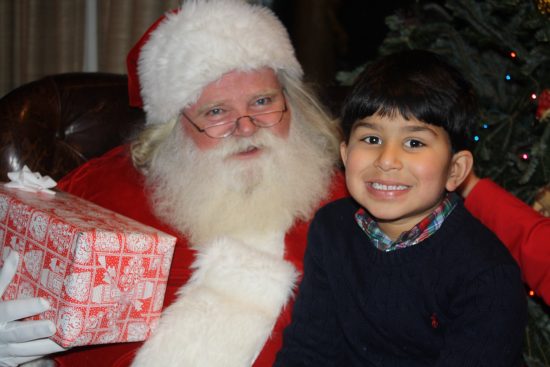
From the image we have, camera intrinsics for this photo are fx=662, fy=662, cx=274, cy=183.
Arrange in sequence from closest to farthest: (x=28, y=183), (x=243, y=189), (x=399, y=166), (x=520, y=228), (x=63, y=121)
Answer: (x=399, y=166) < (x=520, y=228) < (x=28, y=183) < (x=243, y=189) < (x=63, y=121)

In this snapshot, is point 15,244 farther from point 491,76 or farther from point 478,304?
point 491,76

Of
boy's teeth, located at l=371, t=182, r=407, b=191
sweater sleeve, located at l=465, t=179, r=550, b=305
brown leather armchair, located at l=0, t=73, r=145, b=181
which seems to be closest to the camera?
boy's teeth, located at l=371, t=182, r=407, b=191

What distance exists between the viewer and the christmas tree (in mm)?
2176

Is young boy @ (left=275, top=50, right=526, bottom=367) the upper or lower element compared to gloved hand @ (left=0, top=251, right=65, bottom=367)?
upper

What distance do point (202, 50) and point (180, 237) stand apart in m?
0.64

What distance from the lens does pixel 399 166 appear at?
5.26 ft

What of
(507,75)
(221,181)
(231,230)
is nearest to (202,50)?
(221,181)

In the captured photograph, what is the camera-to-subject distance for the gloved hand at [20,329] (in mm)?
1805

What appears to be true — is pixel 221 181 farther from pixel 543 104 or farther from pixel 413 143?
pixel 543 104

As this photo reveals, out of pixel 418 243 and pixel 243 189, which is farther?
pixel 243 189

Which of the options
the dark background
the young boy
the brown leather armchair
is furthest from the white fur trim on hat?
the dark background

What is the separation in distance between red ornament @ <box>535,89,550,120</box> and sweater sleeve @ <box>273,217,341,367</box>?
844 millimetres

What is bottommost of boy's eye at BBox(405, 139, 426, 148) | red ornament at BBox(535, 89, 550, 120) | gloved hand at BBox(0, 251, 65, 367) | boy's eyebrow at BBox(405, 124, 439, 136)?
gloved hand at BBox(0, 251, 65, 367)

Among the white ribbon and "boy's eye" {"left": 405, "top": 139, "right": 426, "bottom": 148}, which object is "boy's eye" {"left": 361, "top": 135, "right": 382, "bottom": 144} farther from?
the white ribbon
